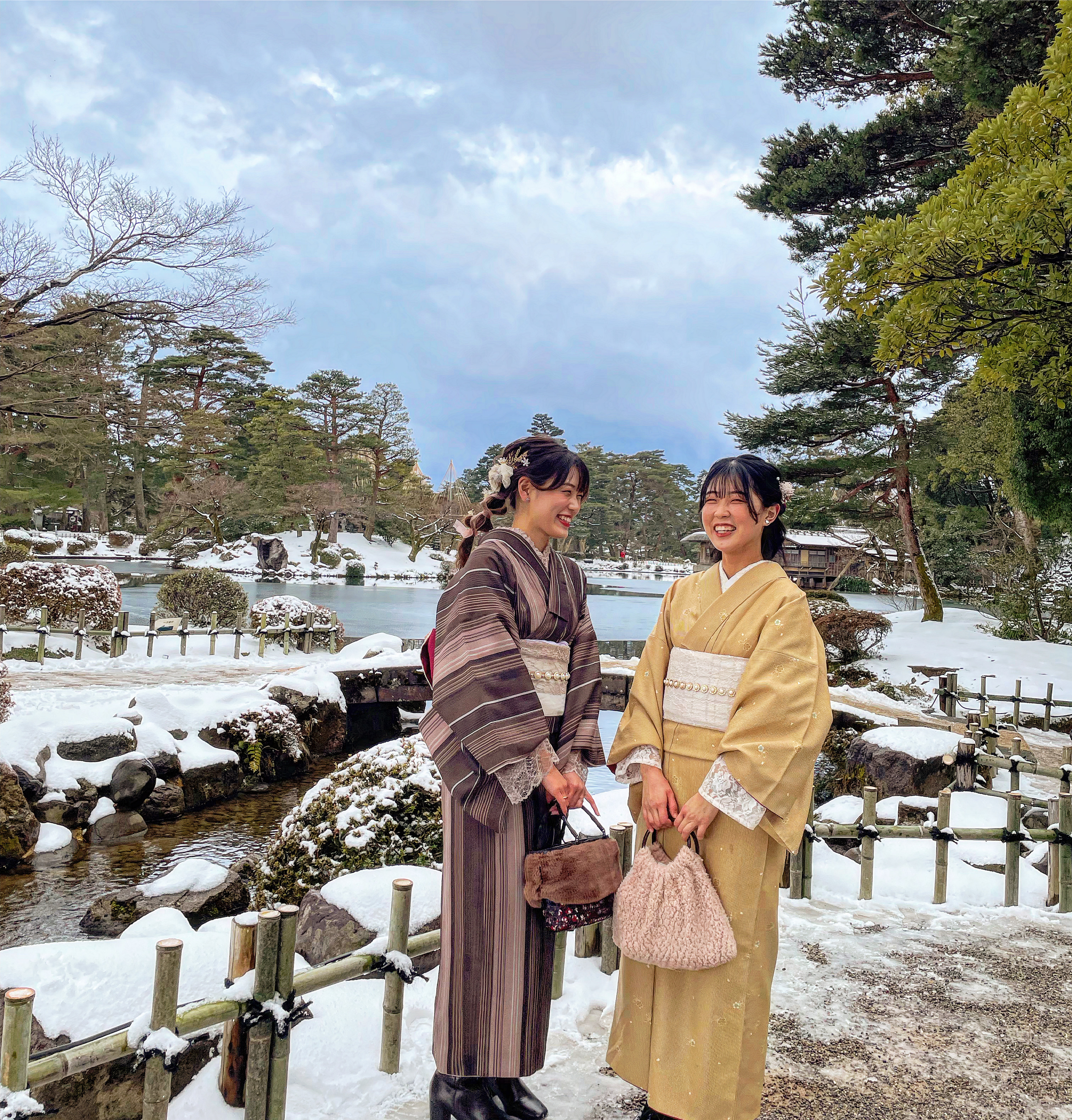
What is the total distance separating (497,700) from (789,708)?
2.31 ft

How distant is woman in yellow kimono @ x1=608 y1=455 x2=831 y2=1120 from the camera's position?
72.9 inches

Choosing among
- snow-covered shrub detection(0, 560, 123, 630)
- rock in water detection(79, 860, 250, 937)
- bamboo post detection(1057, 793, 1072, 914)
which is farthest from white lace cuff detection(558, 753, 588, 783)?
snow-covered shrub detection(0, 560, 123, 630)

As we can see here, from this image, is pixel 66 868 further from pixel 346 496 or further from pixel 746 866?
pixel 346 496

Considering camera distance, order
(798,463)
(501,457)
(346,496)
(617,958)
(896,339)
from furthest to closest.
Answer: (346,496) → (798,463) → (896,339) → (617,958) → (501,457)

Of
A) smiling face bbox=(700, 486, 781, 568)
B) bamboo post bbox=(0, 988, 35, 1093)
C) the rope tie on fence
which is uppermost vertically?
smiling face bbox=(700, 486, 781, 568)

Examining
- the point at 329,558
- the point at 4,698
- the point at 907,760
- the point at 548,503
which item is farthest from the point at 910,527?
the point at 329,558

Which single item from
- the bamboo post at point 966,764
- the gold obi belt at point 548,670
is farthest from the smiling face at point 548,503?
the bamboo post at point 966,764

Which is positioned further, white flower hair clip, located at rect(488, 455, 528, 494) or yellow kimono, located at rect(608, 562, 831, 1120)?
white flower hair clip, located at rect(488, 455, 528, 494)

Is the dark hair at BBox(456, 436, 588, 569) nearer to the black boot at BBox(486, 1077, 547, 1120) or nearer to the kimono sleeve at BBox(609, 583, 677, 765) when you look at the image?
the kimono sleeve at BBox(609, 583, 677, 765)

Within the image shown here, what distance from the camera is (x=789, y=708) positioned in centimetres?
188

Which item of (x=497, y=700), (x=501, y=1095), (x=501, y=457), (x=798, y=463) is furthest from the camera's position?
(x=798, y=463)

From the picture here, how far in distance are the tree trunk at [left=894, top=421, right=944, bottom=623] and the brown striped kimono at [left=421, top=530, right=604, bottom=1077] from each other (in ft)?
51.6

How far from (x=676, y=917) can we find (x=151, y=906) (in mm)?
3770

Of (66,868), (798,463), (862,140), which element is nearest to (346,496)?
(798,463)
